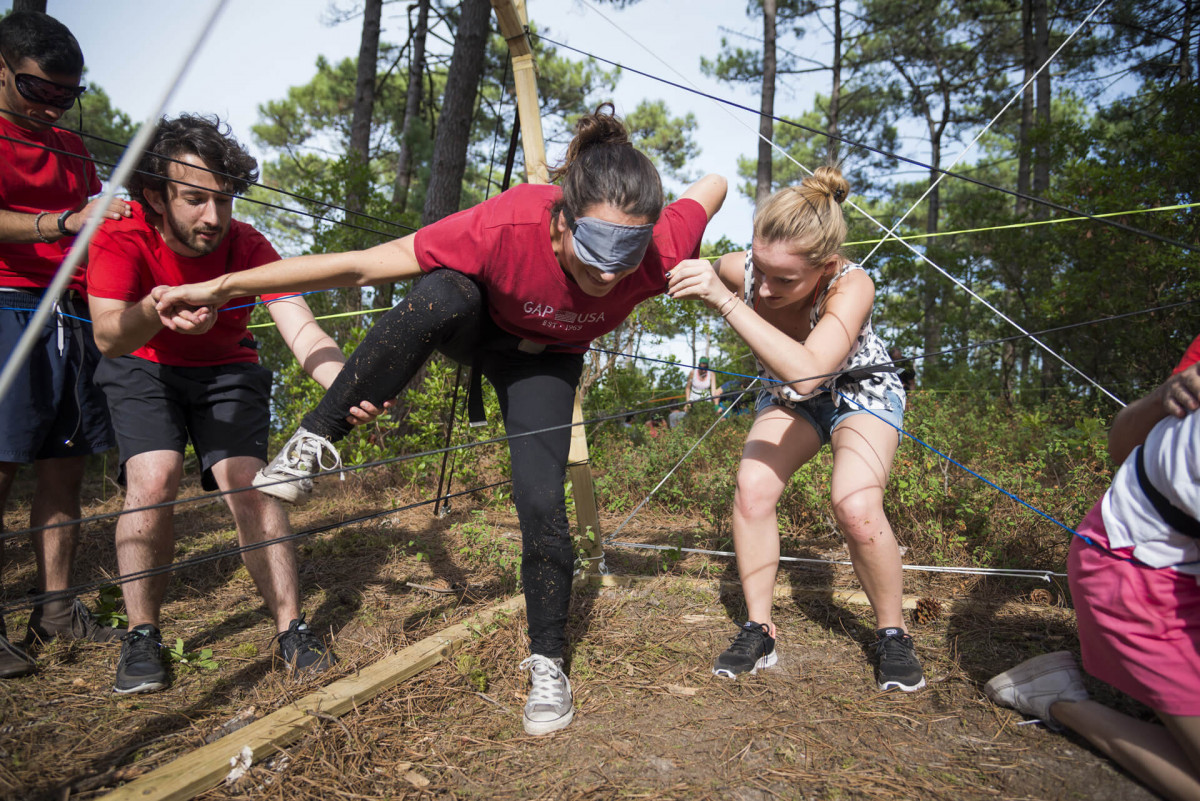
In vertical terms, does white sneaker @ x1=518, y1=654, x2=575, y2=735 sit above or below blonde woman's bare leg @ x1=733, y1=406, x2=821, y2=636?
below

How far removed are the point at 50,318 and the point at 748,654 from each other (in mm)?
2896

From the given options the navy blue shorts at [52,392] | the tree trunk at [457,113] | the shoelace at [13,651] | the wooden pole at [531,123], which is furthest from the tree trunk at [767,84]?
the shoelace at [13,651]

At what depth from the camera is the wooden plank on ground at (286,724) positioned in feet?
5.13

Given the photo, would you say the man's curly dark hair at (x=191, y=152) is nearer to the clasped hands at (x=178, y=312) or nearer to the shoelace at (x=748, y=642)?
the clasped hands at (x=178, y=312)

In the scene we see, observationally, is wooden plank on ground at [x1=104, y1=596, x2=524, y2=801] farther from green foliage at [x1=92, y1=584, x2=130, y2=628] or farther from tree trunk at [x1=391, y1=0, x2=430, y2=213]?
tree trunk at [x1=391, y1=0, x2=430, y2=213]

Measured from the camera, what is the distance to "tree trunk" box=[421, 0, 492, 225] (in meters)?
6.53

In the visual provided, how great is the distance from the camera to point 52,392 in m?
2.56

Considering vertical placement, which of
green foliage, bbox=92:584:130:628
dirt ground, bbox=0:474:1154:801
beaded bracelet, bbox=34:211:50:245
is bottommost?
dirt ground, bbox=0:474:1154:801

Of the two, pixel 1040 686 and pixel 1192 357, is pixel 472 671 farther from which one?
pixel 1192 357

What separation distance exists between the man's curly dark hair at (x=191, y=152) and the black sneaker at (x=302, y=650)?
60.6 inches

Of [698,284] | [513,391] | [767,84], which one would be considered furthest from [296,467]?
[767,84]

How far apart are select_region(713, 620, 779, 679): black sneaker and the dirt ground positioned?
45 millimetres

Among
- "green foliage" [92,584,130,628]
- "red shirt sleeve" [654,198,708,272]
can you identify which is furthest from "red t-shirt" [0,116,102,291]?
"red shirt sleeve" [654,198,708,272]

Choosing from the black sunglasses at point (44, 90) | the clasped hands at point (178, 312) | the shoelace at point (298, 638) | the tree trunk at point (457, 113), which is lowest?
the shoelace at point (298, 638)
